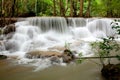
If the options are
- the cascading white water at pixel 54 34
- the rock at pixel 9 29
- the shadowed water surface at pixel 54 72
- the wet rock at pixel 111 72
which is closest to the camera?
the wet rock at pixel 111 72

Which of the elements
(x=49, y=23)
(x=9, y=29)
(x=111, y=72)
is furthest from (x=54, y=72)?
(x=49, y=23)

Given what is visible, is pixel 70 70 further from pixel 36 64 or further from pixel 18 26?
pixel 18 26

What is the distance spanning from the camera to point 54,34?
37.9 feet

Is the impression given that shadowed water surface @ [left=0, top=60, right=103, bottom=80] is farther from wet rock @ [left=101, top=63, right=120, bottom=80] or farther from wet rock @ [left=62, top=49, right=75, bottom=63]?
wet rock @ [left=62, top=49, right=75, bottom=63]

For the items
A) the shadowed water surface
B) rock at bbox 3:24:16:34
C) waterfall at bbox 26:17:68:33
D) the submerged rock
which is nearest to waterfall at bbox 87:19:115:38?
waterfall at bbox 26:17:68:33

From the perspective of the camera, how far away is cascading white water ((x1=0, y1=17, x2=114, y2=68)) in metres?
8.68

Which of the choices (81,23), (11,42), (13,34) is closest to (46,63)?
(11,42)

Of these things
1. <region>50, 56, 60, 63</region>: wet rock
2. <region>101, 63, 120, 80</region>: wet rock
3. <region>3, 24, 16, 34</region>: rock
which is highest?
<region>3, 24, 16, 34</region>: rock

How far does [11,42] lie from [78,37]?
3914 millimetres

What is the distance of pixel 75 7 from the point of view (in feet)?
60.7

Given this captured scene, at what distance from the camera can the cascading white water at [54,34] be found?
8680mm

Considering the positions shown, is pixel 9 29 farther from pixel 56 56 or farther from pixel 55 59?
pixel 55 59

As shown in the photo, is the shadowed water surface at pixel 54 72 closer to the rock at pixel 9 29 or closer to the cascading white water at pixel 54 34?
the cascading white water at pixel 54 34

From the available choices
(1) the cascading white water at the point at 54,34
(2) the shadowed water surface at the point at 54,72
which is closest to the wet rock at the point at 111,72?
(2) the shadowed water surface at the point at 54,72
